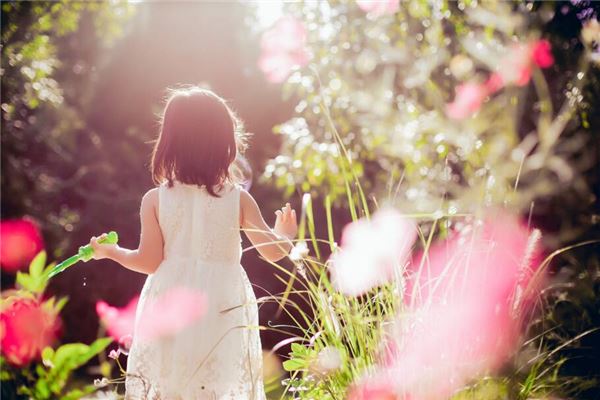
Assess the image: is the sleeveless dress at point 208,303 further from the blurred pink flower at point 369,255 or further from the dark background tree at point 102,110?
the dark background tree at point 102,110

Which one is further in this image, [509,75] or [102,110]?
[102,110]

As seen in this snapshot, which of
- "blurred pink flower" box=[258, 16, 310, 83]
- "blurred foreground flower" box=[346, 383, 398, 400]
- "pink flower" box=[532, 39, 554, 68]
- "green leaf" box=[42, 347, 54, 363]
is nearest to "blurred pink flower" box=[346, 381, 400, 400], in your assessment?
"blurred foreground flower" box=[346, 383, 398, 400]

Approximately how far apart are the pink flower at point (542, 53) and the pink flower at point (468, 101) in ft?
0.87

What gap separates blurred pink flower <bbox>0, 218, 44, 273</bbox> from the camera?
650cm

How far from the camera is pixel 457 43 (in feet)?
A: 10.6

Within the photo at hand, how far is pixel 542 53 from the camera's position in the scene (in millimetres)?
→ 2568

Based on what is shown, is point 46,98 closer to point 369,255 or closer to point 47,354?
point 369,255

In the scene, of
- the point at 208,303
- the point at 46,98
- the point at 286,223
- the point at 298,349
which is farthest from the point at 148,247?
the point at 46,98

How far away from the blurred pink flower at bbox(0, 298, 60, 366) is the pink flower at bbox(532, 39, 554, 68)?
196 centimetres

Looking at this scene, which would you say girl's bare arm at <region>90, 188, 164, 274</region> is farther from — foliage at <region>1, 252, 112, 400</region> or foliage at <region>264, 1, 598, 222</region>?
foliage at <region>1, 252, 112, 400</region>

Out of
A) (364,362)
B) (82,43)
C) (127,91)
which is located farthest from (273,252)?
(82,43)

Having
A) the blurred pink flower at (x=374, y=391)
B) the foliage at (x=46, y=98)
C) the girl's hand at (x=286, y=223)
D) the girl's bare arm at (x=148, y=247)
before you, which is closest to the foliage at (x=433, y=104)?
the girl's hand at (x=286, y=223)

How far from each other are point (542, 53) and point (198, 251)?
1440 mm

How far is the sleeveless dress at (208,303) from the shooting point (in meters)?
2.45
